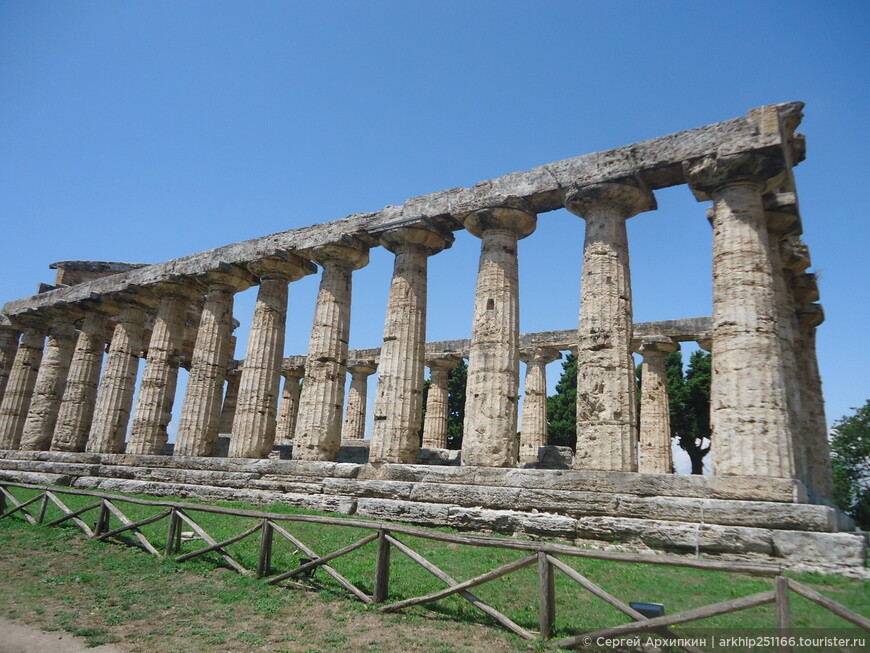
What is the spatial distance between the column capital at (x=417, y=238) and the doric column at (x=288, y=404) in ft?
50.1

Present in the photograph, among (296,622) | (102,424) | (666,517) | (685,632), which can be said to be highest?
(102,424)

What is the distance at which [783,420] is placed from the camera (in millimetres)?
10062

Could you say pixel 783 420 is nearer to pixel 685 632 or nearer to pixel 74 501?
pixel 685 632

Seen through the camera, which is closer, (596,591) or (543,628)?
(596,591)

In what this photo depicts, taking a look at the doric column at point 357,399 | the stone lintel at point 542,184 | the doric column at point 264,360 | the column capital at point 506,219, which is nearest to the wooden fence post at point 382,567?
the column capital at point 506,219

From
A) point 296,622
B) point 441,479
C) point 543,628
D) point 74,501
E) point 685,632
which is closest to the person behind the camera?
point 685,632

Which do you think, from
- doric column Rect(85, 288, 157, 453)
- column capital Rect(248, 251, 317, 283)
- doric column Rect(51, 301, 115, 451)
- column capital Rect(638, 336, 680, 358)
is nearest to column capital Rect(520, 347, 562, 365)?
column capital Rect(638, 336, 680, 358)

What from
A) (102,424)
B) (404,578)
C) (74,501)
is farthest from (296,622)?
(102,424)

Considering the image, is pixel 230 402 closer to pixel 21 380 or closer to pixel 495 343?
pixel 21 380

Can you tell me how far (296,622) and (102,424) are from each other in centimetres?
1689

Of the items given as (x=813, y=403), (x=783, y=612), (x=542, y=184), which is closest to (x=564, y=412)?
(x=813, y=403)

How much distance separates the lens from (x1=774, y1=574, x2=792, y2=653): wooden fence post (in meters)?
4.73

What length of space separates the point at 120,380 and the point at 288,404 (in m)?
10.4

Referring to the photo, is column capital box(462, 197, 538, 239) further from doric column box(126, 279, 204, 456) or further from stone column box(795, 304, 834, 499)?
doric column box(126, 279, 204, 456)
